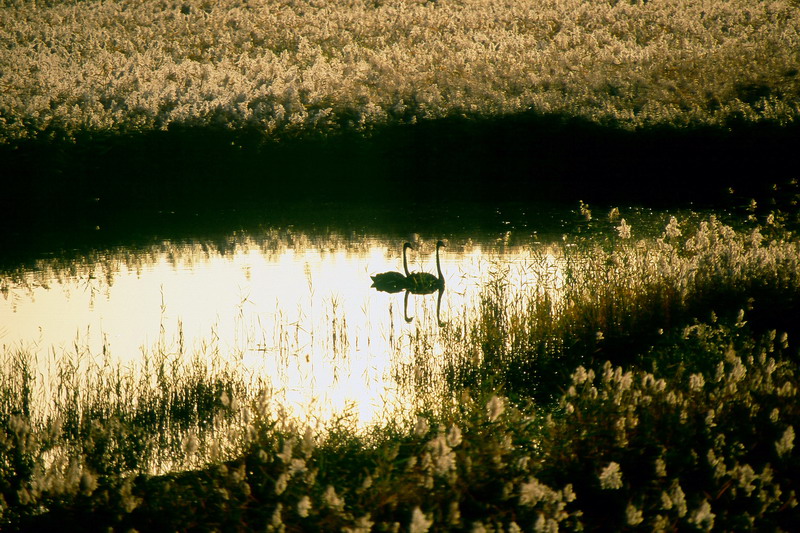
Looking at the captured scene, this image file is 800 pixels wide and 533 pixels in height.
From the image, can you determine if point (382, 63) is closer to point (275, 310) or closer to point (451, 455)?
point (275, 310)

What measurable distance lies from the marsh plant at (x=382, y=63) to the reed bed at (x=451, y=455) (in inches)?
661

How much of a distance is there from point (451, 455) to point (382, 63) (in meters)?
28.2

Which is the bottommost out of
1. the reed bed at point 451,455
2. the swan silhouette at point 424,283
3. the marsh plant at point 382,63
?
the reed bed at point 451,455

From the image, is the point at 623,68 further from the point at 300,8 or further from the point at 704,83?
the point at 300,8

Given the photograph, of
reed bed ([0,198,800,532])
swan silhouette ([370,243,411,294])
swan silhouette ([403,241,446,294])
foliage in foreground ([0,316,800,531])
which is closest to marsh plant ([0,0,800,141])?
swan silhouette ([370,243,411,294])

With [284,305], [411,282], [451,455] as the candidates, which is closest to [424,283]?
[411,282]

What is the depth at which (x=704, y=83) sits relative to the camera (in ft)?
95.9

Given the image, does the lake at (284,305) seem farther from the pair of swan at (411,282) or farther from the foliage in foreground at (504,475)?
the foliage in foreground at (504,475)

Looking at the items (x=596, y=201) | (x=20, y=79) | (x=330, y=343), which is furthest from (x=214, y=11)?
(x=330, y=343)

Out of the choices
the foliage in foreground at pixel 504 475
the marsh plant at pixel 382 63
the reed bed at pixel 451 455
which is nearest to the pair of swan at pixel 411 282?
the reed bed at pixel 451 455

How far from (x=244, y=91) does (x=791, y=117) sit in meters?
15.6

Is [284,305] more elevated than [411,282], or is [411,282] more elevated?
[411,282]

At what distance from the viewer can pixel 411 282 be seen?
12.8 meters

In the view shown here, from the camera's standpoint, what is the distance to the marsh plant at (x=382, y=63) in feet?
82.5
